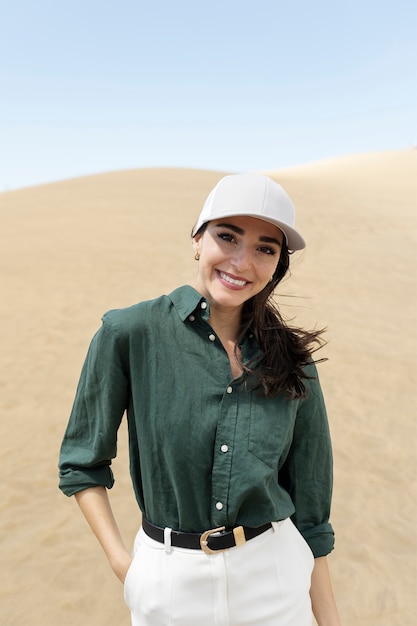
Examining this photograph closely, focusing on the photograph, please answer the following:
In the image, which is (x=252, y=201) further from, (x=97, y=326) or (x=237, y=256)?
(x=97, y=326)

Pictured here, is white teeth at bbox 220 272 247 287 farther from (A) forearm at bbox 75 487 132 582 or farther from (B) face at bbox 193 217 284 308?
(A) forearm at bbox 75 487 132 582

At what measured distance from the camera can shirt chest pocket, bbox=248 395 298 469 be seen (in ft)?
4.67

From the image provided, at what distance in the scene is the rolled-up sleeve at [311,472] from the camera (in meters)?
1.60

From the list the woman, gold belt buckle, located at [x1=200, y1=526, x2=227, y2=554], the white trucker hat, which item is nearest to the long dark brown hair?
the woman

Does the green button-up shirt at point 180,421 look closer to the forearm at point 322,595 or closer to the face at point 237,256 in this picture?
the face at point 237,256

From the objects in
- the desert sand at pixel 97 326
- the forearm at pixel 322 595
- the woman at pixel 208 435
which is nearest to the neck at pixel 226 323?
the woman at pixel 208 435

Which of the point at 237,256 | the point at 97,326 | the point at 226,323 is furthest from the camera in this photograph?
the point at 97,326

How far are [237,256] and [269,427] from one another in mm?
429

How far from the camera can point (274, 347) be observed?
1569 mm

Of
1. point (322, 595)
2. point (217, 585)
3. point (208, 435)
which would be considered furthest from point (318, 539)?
point (208, 435)

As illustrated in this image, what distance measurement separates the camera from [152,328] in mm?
1425

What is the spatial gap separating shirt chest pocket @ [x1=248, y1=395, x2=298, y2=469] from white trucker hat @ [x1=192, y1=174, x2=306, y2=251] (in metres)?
0.44

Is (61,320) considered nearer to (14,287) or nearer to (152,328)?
(14,287)

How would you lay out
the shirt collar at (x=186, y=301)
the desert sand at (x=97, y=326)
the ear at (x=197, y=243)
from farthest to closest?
the desert sand at (x=97, y=326) < the ear at (x=197, y=243) < the shirt collar at (x=186, y=301)
